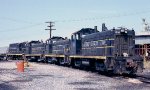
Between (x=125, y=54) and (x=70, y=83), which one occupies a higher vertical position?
(x=125, y=54)

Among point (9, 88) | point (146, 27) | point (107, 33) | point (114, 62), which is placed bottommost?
point (9, 88)

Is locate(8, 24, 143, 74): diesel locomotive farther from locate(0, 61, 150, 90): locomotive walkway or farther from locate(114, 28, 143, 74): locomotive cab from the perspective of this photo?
locate(0, 61, 150, 90): locomotive walkway

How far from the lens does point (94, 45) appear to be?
2480cm

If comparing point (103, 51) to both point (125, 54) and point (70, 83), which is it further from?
point (70, 83)

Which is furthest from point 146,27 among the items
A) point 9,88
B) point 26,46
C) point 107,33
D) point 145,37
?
point 9,88

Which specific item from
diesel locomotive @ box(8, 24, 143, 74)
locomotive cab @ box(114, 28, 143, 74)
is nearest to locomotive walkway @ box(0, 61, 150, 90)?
locomotive cab @ box(114, 28, 143, 74)

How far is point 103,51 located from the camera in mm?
22734

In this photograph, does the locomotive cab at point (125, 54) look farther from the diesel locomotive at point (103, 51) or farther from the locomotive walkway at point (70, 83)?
the locomotive walkway at point (70, 83)

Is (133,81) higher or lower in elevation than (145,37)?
lower

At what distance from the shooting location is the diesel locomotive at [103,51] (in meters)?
20.2

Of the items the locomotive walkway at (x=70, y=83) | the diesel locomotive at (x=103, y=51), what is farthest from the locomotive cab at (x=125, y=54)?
the locomotive walkway at (x=70, y=83)

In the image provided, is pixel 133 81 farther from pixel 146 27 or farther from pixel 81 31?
pixel 146 27

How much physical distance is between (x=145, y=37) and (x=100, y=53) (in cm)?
2649

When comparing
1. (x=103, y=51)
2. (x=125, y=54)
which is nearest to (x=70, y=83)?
(x=125, y=54)
